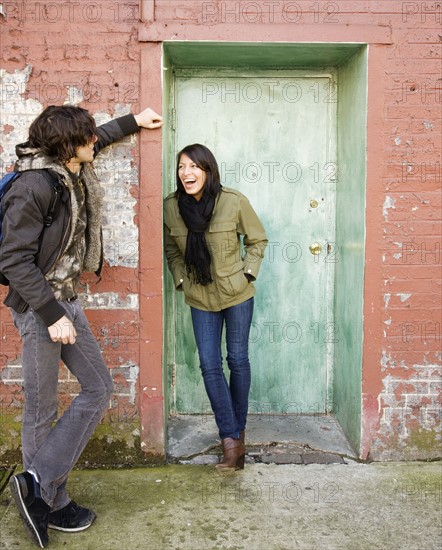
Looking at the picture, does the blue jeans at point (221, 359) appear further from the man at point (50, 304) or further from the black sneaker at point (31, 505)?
the black sneaker at point (31, 505)

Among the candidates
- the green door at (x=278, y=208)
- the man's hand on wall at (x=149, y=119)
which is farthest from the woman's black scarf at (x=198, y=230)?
the green door at (x=278, y=208)

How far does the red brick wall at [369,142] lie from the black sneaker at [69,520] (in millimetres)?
780

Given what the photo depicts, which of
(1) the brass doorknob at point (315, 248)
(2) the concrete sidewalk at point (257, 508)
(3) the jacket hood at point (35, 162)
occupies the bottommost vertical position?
(2) the concrete sidewalk at point (257, 508)

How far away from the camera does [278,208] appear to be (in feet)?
14.7

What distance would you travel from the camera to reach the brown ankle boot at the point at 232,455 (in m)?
3.74

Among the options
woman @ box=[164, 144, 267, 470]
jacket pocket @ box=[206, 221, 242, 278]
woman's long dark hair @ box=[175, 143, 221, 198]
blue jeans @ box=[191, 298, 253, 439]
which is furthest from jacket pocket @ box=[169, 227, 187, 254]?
blue jeans @ box=[191, 298, 253, 439]

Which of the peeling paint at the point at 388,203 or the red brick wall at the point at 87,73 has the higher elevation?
the red brick wall at the point at 87,73

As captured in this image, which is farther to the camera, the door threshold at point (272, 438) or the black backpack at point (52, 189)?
the door threshold at point (272, 438)

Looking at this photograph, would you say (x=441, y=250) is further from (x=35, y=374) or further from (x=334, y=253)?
(x=35, y=374)

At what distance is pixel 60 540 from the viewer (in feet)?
10.2

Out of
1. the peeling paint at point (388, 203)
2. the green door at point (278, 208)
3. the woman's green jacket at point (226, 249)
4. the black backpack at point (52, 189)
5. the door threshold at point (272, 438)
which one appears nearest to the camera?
the black backpack at point (52, 189)

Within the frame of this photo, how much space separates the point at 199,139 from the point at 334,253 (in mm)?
1243

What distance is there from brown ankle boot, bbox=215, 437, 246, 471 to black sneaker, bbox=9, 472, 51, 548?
3.65 feet

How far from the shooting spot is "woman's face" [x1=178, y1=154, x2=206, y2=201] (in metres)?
3.66
